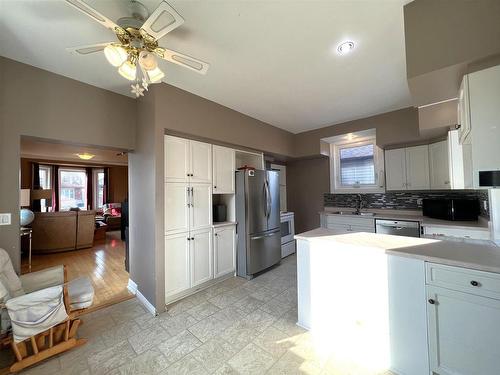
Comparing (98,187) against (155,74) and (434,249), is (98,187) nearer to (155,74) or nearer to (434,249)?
(155,74)

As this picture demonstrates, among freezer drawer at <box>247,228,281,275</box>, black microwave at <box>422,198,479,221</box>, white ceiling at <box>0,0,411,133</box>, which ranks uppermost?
white ceiling at <box>0,0,411,133</box>

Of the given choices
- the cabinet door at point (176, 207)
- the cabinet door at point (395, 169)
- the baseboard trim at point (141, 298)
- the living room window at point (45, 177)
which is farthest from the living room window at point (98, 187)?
the cabinet door at point (395, 169)

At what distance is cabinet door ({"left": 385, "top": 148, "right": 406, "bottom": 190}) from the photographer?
3312 mm

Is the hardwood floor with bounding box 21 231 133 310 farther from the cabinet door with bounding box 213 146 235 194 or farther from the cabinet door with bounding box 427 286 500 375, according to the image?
the cabinet door with bounding box 427 286 500 375

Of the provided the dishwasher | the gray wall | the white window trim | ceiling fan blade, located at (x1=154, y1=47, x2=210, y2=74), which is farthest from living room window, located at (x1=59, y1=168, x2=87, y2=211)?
the dishwasher

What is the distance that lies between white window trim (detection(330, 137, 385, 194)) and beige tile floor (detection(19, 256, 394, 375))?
2475 mm

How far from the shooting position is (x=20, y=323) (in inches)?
56.4

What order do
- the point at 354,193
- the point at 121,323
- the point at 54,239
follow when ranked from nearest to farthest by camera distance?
the point at 121,323, the point at 354,193, the point at 54,239

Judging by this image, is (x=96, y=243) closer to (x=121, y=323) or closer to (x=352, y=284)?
(x=121, y=323)

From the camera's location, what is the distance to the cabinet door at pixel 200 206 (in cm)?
269

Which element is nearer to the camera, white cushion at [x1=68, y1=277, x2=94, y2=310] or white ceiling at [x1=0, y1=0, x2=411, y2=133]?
white ceiling at [x1=0, y1=0, x2=411, y2=133]

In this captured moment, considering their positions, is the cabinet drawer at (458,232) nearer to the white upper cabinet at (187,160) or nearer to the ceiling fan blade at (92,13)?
the white upper cabinet at (187,160)

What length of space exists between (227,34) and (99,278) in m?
3.77

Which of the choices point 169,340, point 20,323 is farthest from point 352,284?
point 20,323
